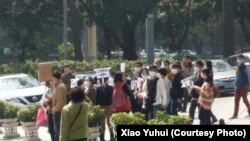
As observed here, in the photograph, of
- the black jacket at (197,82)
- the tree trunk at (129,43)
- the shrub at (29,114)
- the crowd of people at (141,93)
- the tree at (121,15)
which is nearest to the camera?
the crowd of people at (141,93)

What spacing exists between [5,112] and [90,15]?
1267 inches

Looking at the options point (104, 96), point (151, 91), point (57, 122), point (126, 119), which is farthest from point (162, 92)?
point (57, 122)

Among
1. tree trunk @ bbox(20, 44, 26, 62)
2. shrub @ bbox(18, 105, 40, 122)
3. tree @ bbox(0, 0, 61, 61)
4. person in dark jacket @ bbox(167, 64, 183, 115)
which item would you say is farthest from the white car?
tree trunk @ bbox(20, 44, 26, 62)

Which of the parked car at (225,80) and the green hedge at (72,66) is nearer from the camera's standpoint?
the parked car at (225,80)

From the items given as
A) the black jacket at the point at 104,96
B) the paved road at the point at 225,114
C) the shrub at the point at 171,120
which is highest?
the black jacket at the point at 104,96

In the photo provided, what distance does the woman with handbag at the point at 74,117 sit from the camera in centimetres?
1073

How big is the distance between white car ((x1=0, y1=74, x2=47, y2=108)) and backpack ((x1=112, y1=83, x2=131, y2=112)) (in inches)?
216

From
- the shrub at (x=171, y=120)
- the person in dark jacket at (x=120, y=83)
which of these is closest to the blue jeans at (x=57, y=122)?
the person in dark jacket at (x=120, y=83)

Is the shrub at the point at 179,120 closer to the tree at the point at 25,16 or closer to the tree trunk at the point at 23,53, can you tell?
the tree at the point at 25,16

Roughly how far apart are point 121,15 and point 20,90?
26.5m

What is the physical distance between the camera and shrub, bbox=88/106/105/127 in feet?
47.6

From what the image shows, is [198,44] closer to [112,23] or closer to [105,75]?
[112,23]

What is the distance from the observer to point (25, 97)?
21.3 meters

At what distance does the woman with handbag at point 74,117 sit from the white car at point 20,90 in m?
9.88
